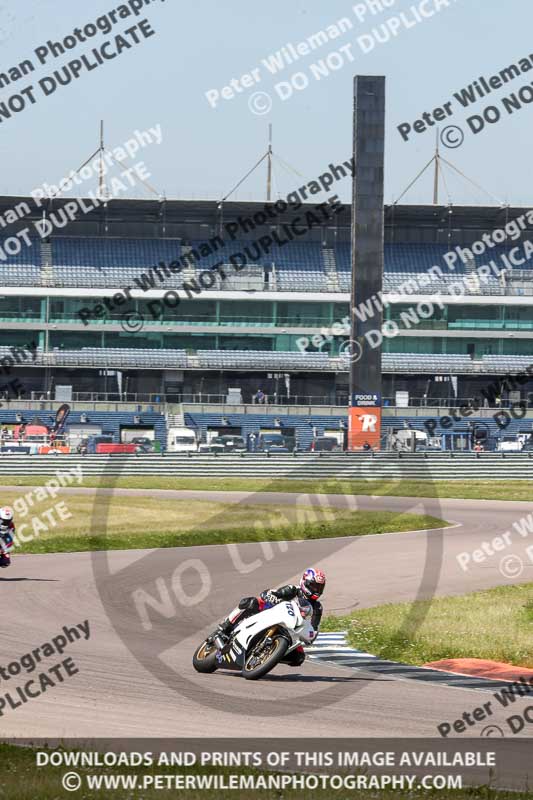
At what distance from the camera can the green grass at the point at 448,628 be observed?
623 inches

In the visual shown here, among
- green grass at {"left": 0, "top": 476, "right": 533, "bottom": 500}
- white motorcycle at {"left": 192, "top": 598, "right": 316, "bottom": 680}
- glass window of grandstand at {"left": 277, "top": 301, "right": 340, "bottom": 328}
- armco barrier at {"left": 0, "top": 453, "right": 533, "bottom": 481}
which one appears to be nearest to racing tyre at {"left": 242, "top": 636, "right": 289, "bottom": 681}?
white motorcycle at {"left": 192, "top": 598, "right": 316, "bottom": 680}

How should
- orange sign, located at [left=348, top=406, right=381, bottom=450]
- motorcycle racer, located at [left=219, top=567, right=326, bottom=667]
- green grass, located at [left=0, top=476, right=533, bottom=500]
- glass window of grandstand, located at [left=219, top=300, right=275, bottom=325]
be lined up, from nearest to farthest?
1. motorcycle racer, located at [left=219, top=567, right=326, bottom=667]
2. green grass, located at [left=0, top=476, right=533, bottom=500]
3. orange sign, located at [left=348, top=406, right=381, bottom=450]
4. glass window of grandstand, located at [left=219, top=300, right=275, bottom=325]

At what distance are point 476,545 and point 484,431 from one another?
41.1 metres

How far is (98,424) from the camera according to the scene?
237 ft

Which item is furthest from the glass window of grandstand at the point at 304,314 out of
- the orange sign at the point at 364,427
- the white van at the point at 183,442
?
the orange sign at the point at 364,427

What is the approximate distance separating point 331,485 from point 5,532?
28.6 meters

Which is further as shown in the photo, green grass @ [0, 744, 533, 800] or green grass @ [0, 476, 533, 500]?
green grass @ [0, 476, 533, 500]

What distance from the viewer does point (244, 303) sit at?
269ft

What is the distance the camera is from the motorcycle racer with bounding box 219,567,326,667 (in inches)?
523

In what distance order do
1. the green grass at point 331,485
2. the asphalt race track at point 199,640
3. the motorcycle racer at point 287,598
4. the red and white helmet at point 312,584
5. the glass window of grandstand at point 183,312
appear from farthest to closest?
the glass window of grandstand at point 183,312 → the green grass at point 331,485 → the red and white helmet at point 312,584 → the motorcycle racer at point 287,598 → the asphalt race track at point 199,640

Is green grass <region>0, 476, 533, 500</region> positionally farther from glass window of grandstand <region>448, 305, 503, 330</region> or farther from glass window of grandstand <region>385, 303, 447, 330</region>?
glass window of grandstand <region>448, 305, 503, 330</region>

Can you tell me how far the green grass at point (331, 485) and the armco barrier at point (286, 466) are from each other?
28.5 inches

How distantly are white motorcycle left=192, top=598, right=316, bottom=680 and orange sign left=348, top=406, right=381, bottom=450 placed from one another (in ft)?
167

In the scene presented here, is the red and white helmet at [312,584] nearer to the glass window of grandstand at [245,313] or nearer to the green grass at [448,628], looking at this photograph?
the green grass at [448,628]
